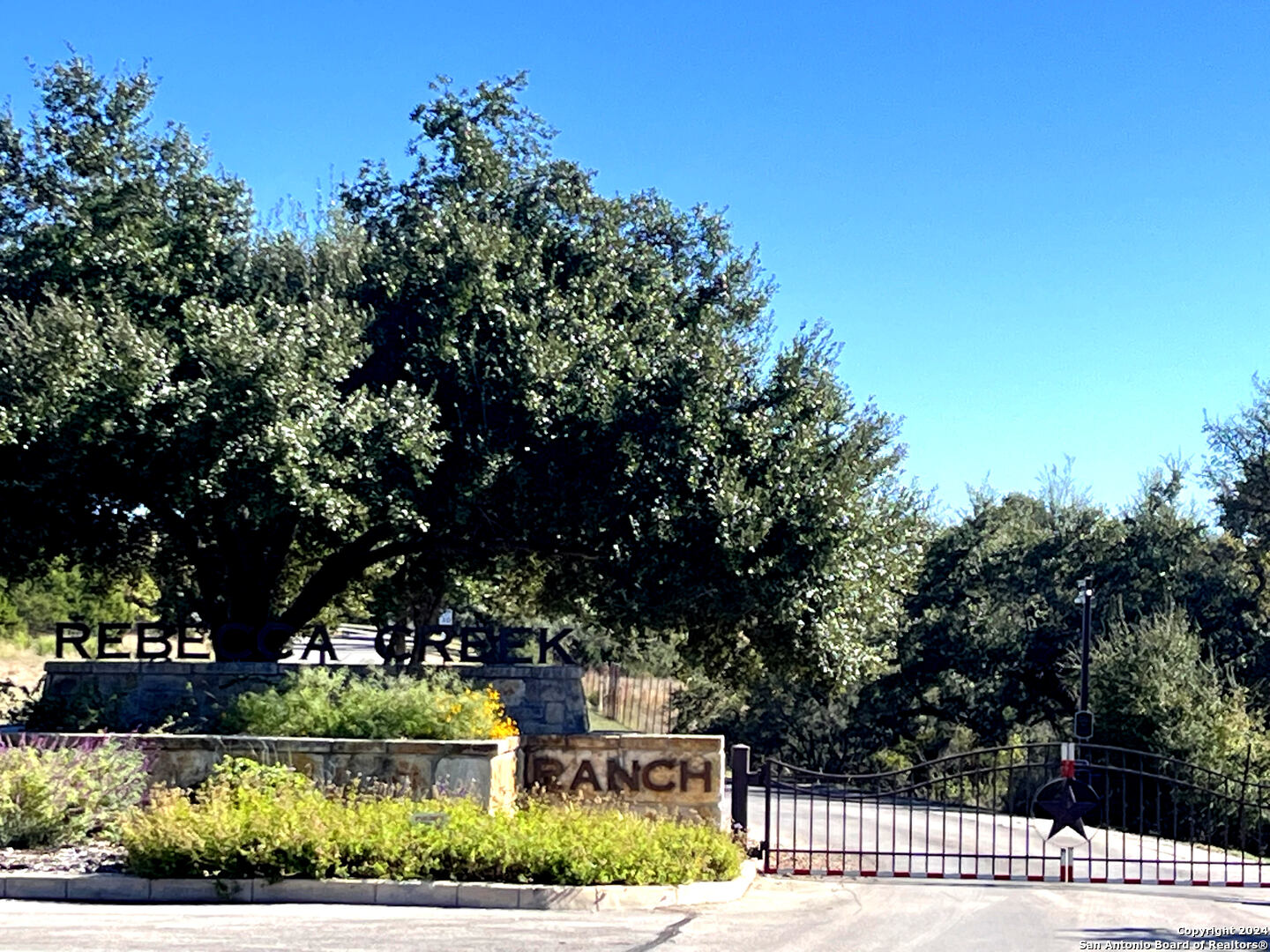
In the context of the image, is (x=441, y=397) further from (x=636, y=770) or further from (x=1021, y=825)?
(x=1021, y=825)

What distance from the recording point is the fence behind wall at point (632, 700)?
131 ft

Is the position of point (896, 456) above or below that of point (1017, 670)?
above

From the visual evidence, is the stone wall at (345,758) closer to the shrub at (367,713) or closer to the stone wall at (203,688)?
the shrub at (367,713)

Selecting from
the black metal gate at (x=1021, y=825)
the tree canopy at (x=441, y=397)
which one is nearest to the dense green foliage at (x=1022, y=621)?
the black metal gate at (x=1021, y=825)

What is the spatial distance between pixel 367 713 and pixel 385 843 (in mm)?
3105

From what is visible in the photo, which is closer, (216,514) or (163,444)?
(163,444)

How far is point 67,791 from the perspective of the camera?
1291 centimetres

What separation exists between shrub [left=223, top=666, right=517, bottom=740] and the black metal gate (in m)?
3.03

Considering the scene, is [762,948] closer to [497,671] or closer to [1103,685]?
[497,671]

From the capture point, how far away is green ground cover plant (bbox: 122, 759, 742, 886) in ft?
38.5

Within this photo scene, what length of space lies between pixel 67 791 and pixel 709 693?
2702 cm

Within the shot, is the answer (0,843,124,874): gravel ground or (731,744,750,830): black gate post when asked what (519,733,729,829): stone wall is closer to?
(731,744,750,830): black gate post

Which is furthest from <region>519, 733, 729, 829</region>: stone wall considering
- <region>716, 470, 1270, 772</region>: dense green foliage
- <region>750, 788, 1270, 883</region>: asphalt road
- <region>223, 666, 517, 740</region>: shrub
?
<region>716, 470, 1270, 772</region>: dense green foliage

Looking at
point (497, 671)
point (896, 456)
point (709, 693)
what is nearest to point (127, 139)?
point (497, 671)
